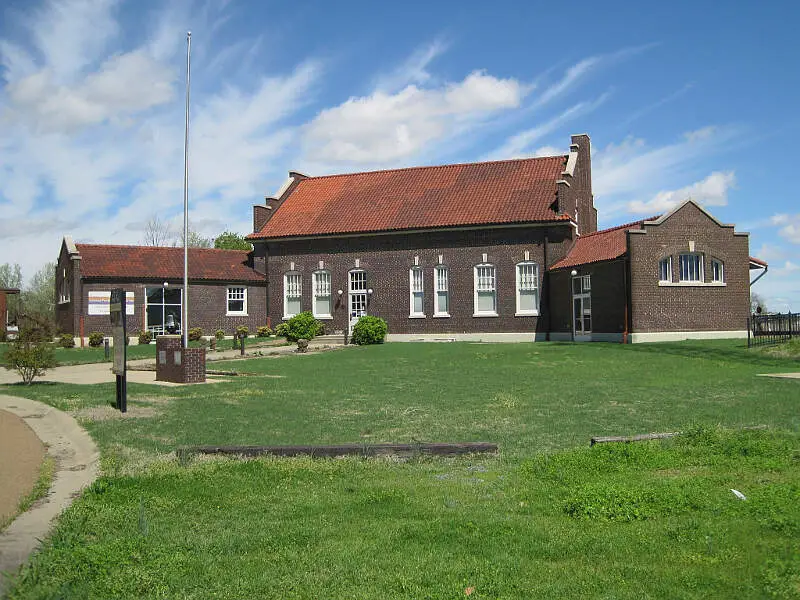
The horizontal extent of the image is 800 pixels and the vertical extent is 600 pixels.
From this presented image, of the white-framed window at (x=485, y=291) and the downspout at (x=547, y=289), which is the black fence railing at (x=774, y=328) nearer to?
the downspout at (x=547, y=289)

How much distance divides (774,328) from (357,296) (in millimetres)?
21119

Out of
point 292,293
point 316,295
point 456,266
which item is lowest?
point 316,295

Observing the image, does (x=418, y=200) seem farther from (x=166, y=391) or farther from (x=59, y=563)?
(x=59, y=563)

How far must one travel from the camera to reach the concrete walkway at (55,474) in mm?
5662

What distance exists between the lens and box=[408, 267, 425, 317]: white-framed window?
39781mm

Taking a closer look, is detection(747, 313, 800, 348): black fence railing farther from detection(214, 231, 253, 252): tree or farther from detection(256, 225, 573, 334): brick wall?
detection(214, 231, 253, 252): tree

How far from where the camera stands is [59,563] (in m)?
5.25

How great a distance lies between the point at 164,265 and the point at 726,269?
28.6 m

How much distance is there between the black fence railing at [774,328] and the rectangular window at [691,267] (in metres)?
5.28

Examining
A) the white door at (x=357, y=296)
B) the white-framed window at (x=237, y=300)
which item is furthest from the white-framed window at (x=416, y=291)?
the white-framed window at (x=237, y=300)

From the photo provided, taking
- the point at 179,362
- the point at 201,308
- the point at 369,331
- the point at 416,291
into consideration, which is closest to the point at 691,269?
the point at 416,291

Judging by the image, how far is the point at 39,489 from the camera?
7.62 metres

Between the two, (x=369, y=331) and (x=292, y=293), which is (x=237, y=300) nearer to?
(x=292, y=293)

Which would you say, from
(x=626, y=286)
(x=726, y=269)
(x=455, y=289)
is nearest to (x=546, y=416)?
(x=626, y=286)
